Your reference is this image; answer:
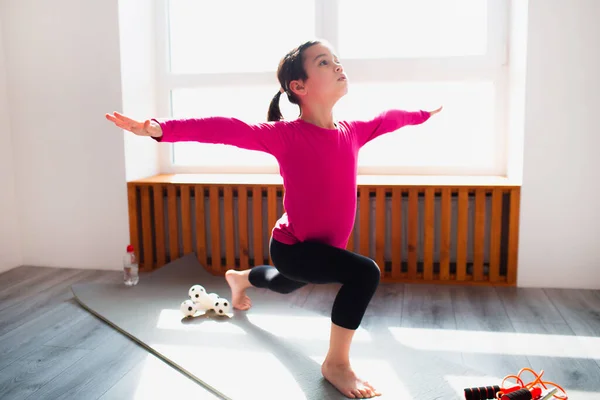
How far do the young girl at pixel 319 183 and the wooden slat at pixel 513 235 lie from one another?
1.13 metres

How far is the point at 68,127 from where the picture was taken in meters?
3.19

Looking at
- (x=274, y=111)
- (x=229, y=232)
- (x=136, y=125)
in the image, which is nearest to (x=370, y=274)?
(x=274, y=111)

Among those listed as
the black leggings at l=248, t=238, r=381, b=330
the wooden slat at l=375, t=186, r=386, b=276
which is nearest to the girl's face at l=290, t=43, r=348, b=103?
the black leggings at l=248, t=238, r=381, b=330

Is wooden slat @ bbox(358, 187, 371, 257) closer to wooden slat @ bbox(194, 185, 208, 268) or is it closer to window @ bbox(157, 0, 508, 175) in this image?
window @ bbox(157, 0, 508, 175)

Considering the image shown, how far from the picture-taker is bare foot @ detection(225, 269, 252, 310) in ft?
8.13

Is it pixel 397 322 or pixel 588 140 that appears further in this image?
pixel 588 140

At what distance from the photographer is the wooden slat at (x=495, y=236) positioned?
284cm

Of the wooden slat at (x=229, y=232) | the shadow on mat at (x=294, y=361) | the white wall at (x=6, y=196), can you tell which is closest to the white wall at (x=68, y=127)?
the white wall at (x=6, y=196)

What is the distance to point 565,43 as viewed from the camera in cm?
271

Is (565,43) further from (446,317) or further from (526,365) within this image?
(526,365)

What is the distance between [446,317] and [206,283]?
1.19 m

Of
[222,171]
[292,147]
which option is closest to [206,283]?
[222,171]

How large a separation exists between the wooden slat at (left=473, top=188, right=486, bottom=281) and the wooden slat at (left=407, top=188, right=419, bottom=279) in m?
0.29

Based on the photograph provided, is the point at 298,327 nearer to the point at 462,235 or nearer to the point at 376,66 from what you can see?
the point at 462,235
